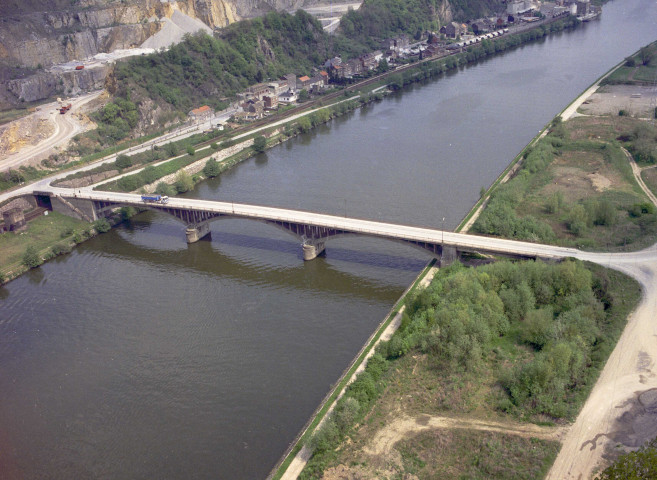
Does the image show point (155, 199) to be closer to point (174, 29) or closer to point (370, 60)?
point (174, 29)

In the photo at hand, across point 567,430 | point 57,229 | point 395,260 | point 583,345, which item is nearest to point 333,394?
point 567,430

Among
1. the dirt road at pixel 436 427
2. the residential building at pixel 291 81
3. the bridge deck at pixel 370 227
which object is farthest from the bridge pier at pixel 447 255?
the residential building at pixel 291 81

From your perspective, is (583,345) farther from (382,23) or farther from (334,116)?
(382,23)

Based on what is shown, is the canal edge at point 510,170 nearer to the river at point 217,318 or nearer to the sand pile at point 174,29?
the river at point 217,318

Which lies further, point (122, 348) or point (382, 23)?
point (382, 23)

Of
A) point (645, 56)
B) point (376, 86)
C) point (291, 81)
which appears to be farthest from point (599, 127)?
point (291, 81)

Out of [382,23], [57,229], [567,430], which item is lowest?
[567,430]

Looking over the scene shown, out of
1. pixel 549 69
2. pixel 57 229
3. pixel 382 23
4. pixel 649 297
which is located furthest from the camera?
pixel 382 23
